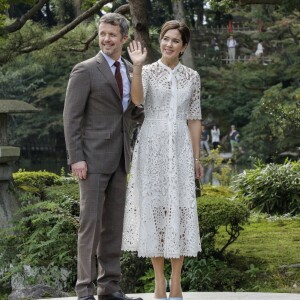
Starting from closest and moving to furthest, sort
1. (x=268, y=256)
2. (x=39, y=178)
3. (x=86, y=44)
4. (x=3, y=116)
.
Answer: (x=268, y=256)
(x=3, y=116)
(x=39, y=178)
(x=86, y=44)

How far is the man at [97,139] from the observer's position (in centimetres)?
573

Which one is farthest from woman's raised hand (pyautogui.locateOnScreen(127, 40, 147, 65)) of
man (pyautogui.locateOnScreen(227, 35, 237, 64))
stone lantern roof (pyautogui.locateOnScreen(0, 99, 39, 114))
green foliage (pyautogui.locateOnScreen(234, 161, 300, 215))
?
man (pyautogui.locateOnScreen(227, 35, 237, 64))

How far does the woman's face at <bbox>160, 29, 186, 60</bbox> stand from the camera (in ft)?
19.6

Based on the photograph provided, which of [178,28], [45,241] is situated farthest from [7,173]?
[178,28]

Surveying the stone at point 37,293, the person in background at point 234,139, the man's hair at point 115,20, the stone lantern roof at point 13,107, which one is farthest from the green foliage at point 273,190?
the person in background at point 234,139

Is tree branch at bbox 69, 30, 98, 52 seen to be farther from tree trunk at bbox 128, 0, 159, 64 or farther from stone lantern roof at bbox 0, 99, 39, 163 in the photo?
stone lantern roof at bbox 0, 99, 39, 163

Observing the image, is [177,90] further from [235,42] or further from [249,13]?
[235,42]

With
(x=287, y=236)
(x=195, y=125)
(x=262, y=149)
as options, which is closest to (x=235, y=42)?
(x=262, y=149)

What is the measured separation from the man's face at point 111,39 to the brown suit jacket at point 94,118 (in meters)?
0.07

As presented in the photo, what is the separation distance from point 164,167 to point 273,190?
691 centimetres

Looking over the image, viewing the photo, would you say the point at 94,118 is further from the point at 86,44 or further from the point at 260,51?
the point at 260,51

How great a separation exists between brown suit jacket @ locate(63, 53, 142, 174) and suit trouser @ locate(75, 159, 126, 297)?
0.35 feet

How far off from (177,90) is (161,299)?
1359 mm

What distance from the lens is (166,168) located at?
6.05 m
